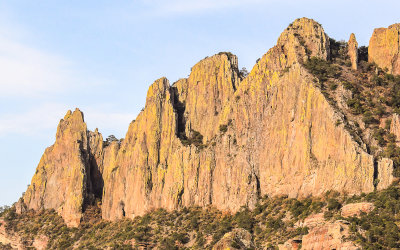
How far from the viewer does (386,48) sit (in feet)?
483

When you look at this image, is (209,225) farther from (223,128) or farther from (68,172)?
(68,172)

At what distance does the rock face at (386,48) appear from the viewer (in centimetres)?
14600

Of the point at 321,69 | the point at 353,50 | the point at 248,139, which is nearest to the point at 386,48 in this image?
the point at 353,50

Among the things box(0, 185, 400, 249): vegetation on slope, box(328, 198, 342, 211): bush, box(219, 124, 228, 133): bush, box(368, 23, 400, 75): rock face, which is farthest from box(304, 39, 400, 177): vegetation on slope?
box(219, 124, 228, 133): bush

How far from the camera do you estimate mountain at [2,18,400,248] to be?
416ft

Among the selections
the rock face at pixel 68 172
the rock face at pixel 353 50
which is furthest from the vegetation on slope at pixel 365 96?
the rock face at pixel 68 172

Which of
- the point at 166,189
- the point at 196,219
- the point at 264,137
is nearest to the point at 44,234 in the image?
the point at 166,189

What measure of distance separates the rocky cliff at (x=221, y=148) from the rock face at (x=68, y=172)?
257mm

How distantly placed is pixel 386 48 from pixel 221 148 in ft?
121

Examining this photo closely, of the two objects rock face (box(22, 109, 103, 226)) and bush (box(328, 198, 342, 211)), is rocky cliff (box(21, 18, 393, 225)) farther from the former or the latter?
bush (box(328, 198, 342, 211))

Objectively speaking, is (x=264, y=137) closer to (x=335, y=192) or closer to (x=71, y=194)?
(x=335, y=192)

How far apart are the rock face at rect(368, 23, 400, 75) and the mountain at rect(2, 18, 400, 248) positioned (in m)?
0.20

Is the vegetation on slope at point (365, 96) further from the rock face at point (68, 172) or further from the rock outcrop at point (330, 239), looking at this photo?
the rock face at point (68, 172)

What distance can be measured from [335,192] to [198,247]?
25.2 meters
